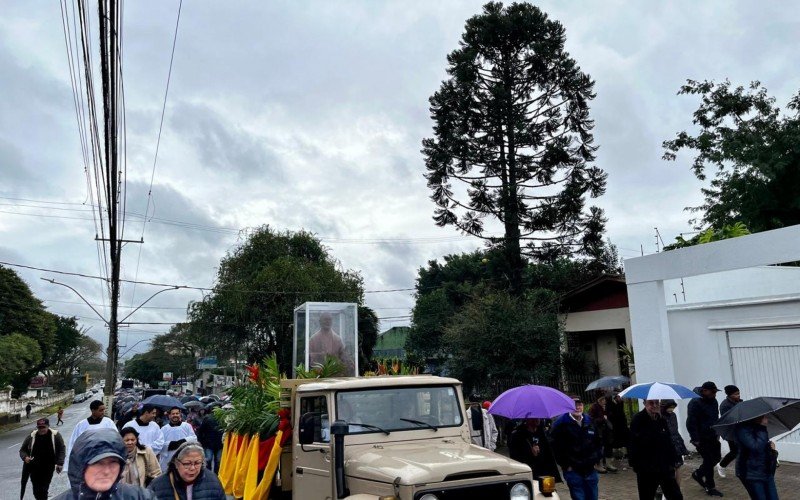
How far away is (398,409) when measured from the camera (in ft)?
19.4

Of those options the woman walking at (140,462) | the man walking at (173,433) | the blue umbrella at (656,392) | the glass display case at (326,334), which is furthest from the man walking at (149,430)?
the blue umbrella at (656,392)

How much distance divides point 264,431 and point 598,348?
18804 millimetres

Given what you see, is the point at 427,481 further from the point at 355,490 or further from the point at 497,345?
the point at 497,345

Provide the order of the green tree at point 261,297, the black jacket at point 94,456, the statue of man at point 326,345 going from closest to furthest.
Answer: the black jacket at point 94,456 → the statue of man at point 326,345 → the green tree at point 261,297

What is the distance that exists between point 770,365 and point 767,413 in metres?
4.97

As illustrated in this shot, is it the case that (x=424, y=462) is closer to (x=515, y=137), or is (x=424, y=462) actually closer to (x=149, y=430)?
(x=149, y=430)

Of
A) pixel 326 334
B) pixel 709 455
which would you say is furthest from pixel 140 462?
pixel 709 455

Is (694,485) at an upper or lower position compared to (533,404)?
lower

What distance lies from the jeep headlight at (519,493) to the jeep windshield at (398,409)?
1287mm

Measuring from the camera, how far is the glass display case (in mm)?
12641

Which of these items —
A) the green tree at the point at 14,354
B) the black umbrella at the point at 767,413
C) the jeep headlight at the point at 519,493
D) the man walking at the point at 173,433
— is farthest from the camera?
the green tree at the point at 14,354

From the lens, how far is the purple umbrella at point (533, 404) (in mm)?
7164

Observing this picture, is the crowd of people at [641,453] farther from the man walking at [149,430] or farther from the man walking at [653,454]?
the man walking at [149,430]

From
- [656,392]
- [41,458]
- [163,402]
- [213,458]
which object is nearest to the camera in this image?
[656,392]
